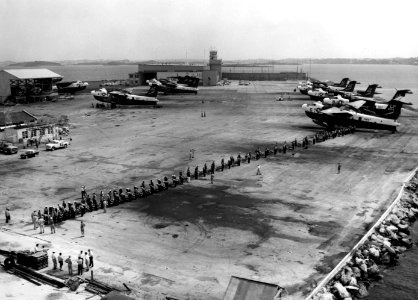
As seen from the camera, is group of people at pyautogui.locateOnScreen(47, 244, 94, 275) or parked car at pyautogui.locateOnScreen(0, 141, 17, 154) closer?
group of people at pyautogui.locateOnScreen(47, 244, 94, 275)

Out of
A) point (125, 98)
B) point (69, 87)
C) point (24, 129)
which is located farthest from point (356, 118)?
point (69, 87)

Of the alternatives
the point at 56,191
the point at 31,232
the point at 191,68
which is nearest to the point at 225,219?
the point at 31,232

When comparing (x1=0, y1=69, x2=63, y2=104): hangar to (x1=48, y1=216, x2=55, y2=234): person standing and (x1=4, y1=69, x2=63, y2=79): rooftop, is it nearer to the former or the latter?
(x1=4, y1=69, x2=63, y2=79): rooftop

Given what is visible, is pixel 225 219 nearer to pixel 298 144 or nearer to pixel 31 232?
pixel 31 232

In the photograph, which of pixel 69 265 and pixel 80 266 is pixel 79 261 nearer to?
pixel 80 266

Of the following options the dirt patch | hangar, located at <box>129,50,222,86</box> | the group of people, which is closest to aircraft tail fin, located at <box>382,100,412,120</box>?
the dirt patch

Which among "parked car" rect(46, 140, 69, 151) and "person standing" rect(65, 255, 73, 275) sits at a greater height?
"parked car" rect(46, 140, 69, 151)

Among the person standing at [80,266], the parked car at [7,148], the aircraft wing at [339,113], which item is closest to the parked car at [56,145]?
the parked car at [7,148]
